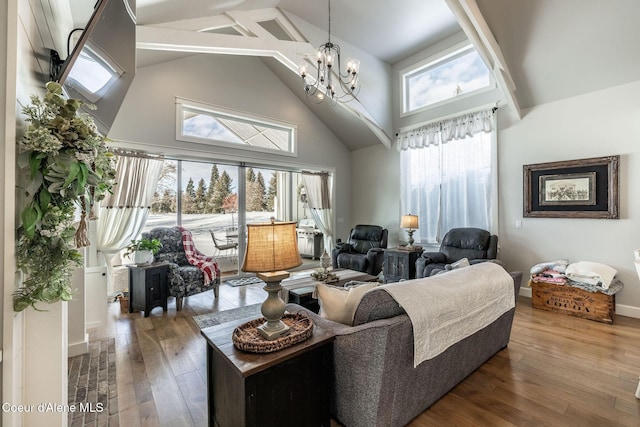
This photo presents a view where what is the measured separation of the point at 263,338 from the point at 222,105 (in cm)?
462

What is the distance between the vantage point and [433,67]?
4996mm

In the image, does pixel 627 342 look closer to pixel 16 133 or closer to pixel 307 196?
pixel 16 133

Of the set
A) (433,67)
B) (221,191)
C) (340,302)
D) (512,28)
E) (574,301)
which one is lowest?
(574,301)

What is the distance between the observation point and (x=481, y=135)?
4.46 metres

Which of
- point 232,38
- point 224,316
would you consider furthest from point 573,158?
point 224,316

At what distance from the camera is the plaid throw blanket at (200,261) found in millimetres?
3729

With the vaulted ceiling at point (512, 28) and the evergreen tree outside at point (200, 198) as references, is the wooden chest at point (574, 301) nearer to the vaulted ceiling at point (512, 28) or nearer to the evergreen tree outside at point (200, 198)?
the vaulted ceiling at point (512, 28)

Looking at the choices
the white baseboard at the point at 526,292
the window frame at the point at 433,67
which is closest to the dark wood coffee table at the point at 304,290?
the white baseboard at the point at 526,292

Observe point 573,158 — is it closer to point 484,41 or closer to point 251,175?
point 484,41

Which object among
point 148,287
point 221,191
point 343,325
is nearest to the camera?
point 343,325

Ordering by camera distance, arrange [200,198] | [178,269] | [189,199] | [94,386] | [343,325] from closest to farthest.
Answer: [343,325]
[94,386]
[178,269]
[189,199]
[200,198]

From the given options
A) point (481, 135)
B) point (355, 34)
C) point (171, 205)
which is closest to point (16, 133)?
point (171, 205)

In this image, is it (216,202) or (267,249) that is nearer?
(267,249)

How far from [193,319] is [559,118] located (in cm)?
548
